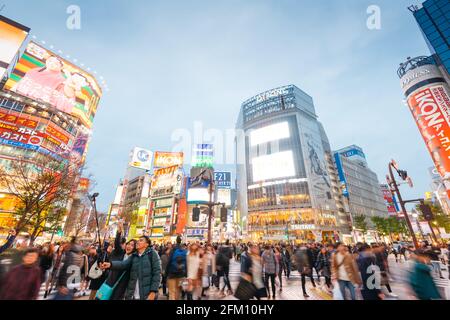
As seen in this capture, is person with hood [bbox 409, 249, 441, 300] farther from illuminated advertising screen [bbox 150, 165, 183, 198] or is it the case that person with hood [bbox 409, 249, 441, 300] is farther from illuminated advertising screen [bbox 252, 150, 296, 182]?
illuminated advertising screen [bbox 252, 150, 296, 182]

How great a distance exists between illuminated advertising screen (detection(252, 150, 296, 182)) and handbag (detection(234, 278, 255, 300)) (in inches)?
2394

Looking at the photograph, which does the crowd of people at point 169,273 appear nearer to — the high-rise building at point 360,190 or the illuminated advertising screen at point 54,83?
the illuminated advertising screen at point 54,83

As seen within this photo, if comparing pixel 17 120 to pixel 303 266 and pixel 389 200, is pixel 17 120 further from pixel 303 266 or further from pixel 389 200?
pixel 389 200

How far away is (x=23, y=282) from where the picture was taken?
355cm

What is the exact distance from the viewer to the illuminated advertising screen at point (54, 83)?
37.2 meters

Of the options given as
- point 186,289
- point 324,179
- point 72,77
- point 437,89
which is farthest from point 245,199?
point 186,289

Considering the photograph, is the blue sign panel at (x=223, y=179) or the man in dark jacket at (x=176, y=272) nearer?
the man in dark jacket at (x=176, y=272)

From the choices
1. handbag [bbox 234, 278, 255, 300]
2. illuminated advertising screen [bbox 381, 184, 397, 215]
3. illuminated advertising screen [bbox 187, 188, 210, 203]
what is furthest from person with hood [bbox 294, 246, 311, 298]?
illuminated advertising screen [bbox 381, 184, 397, 215]

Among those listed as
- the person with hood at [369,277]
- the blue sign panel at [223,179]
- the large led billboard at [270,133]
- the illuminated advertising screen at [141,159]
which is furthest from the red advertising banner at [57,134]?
the large led billboard at [270,133]

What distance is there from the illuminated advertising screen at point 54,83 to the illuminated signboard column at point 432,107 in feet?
221

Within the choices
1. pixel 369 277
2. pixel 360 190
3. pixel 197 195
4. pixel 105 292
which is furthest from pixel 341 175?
pixel 105 292

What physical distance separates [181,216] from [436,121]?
2059 inches
